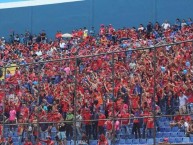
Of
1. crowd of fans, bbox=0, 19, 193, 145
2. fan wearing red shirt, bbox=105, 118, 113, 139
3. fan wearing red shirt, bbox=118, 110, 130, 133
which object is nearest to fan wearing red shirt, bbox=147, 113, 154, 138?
crowd of fans, bbox=0, 19, 193, 145

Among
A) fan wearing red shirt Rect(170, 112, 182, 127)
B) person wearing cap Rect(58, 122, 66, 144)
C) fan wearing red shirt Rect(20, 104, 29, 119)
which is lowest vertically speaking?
person wearing cap Rect(58, 122, 66, 144)

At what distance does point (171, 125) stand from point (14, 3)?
3175 cm

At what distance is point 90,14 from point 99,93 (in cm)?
2550

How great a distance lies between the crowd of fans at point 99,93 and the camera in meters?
13.3

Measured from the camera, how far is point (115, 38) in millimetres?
34594

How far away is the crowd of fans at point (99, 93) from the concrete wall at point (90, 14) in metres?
21.9

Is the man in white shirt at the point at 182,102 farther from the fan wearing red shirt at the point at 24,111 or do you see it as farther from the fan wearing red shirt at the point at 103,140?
the fan wearing red shirt at the point at 24,111

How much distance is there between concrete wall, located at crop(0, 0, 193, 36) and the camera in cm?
3700

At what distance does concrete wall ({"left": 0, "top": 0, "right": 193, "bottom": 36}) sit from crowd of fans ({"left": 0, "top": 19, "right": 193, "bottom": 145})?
21858 mm

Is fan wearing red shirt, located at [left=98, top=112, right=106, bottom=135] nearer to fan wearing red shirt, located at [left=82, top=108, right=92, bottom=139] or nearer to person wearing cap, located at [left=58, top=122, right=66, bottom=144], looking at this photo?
fan wearing red shirt, located at [left=82, top=108, right=92, bottom=139]

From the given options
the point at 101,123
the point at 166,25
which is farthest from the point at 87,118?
→ the point at 166,25

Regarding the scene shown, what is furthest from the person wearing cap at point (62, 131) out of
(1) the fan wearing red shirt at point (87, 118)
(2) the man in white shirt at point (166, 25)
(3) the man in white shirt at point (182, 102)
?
(2) the man in white shirt at point (166, 25)

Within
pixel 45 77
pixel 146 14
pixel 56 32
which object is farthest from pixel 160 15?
pixel 45 77

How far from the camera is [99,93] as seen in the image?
1509 centimetres
